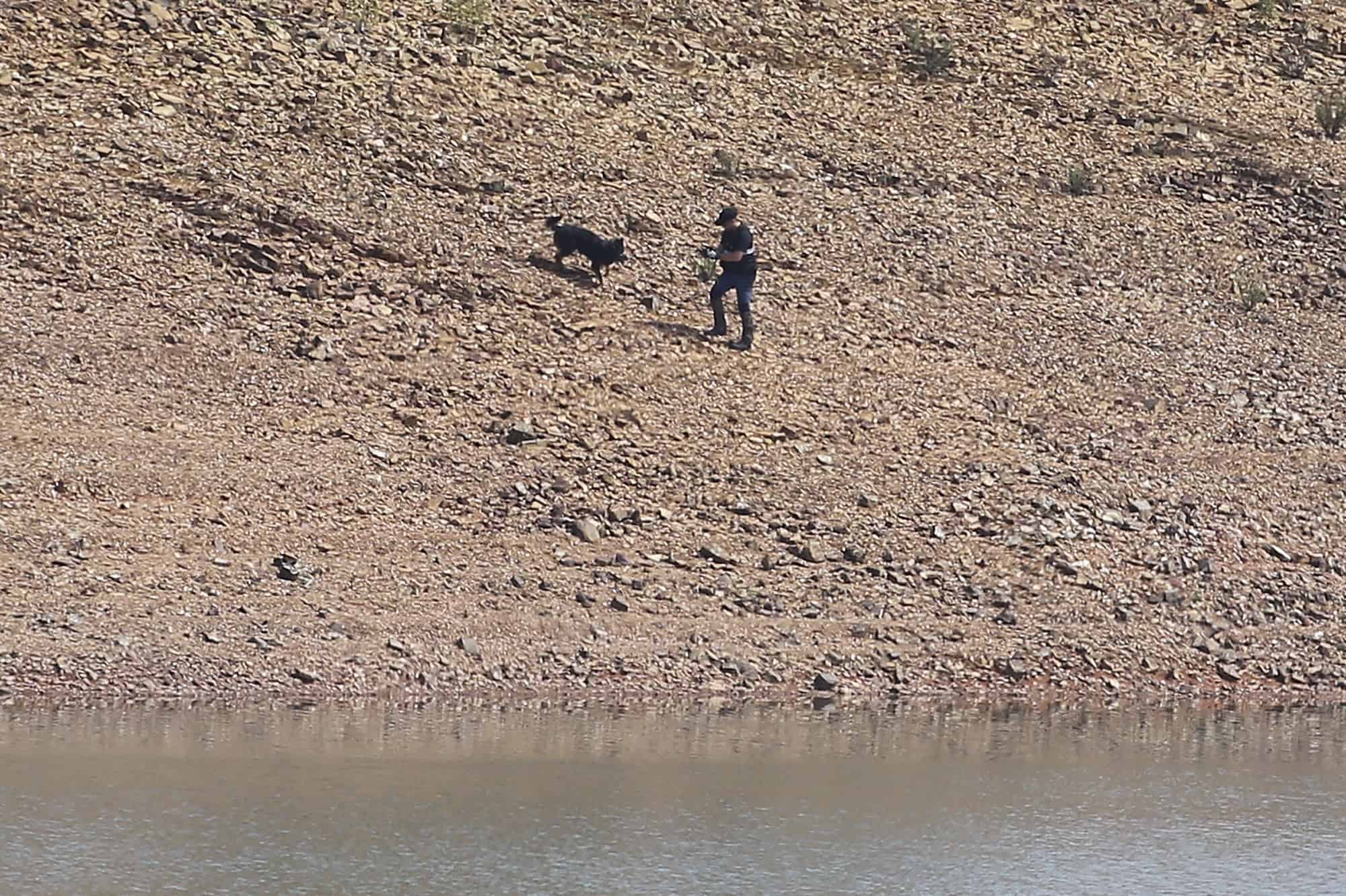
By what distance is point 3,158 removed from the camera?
51.4ft

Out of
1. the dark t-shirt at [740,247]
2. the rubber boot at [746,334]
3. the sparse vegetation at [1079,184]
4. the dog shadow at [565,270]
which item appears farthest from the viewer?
the sparse vegetation at [1079,184]

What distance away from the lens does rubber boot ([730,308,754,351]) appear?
14992 millimetres

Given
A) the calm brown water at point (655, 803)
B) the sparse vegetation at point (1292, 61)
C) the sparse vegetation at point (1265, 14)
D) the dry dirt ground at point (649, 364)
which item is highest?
the sparse vegetation at point (1265, 14)

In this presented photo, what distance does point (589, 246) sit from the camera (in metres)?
15.7

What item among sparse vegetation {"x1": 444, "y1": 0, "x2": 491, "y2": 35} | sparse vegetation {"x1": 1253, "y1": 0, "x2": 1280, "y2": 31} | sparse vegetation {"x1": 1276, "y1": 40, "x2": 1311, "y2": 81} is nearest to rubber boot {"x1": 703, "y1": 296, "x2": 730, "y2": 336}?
sparse vegetation {"x1": 444, "y1": 0, "x2": 491, "y2": 35}

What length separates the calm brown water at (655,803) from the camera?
725 centimetres

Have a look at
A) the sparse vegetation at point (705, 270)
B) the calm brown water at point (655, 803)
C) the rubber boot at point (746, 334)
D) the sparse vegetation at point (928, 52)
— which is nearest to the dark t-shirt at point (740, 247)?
the rubber boot at point (746, 334)

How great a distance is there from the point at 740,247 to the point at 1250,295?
18.6ft

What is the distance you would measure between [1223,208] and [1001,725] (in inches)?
422

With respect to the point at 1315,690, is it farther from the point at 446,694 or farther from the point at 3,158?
the point at 3,158

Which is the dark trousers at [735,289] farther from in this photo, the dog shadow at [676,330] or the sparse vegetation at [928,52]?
the sparse vegetation at [928,52]

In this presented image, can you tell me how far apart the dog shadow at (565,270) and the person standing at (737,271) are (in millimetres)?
1167

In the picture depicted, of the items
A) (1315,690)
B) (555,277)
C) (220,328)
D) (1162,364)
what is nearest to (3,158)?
(220,328)

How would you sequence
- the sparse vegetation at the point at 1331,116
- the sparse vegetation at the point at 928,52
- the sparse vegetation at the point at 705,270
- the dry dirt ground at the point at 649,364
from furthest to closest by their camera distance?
the sparse vegetation at the point at 928,52
the sparse vegetation at the point at 1331,116
the sparse vegetation at the point at 705,270
the dry dirt ground at the point at 649,364
